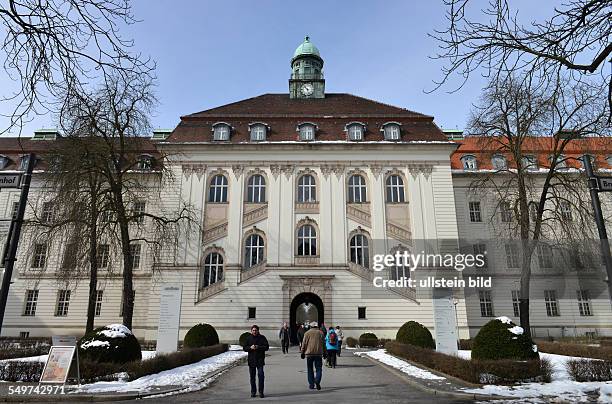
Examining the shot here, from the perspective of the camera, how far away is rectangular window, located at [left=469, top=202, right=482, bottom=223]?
117 ft

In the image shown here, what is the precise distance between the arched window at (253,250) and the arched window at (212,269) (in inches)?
72.9

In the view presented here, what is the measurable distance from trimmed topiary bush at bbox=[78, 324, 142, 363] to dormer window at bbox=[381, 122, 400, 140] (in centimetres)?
2502

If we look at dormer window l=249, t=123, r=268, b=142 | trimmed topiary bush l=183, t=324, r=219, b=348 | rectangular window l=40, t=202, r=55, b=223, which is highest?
dormer window l=249, t=123, r=268, b=142

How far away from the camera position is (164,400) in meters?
9.23

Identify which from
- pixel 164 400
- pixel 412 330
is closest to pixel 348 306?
pixel 412 330

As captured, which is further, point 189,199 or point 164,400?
point 189,199

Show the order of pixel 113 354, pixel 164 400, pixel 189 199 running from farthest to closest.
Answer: pixel 189 199 → pixel 113 354 → pixel 164 400

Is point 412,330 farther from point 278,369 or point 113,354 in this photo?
point 113,354

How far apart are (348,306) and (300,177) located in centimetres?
1007

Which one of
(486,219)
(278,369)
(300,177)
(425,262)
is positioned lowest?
(278,369)

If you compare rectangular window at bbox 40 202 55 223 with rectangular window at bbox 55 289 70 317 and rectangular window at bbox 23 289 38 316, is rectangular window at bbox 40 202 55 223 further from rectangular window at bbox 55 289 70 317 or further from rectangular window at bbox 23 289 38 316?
rectangular window at bbox 23 289 38 316

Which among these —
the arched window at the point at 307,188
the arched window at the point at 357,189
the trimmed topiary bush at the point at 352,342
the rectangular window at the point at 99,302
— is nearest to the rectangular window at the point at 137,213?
the arched window at the point at 307,188

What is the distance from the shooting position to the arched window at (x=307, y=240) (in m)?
30.7

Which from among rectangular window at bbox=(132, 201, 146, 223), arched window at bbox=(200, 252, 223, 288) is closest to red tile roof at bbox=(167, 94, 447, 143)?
arched window at bbox=(200, 252, 223, 288)
